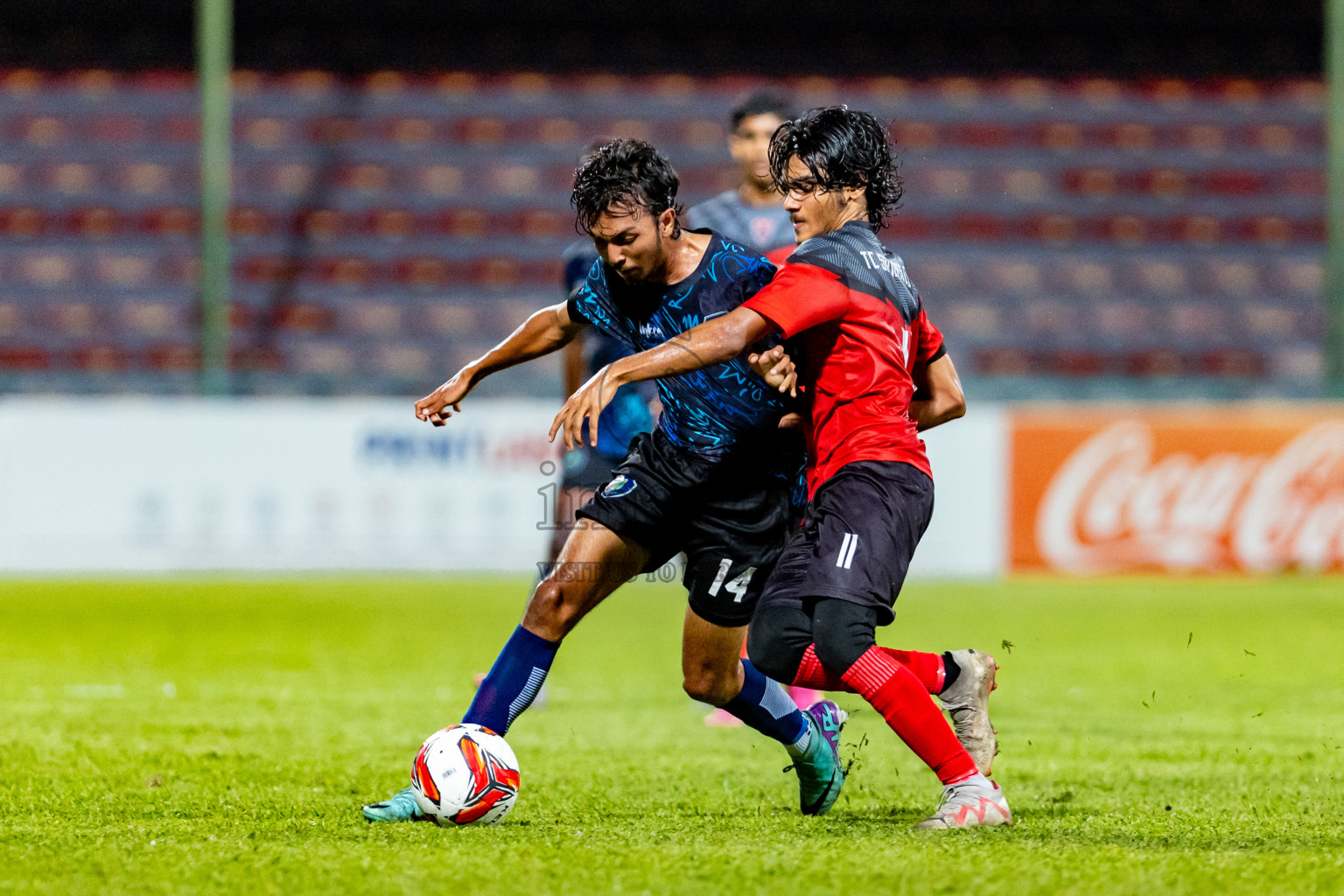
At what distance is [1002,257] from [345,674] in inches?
417

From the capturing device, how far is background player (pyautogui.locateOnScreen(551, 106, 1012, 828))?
369 cm

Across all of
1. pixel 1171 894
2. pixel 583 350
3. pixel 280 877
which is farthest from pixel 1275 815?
pixel 583 350

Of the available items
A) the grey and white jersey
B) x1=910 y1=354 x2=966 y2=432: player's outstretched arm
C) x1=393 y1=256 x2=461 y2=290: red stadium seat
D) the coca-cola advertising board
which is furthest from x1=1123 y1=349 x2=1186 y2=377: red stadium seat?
x1=910 y1=354 x2=966 y2=432: player's outstretched arm

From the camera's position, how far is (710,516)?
4.18 metres

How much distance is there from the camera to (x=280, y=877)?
316cm

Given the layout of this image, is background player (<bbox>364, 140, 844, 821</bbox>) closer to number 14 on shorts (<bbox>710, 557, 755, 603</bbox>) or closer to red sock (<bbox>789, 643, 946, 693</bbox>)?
number 14 on shorts (<bbox>710, 557, 755, 603</bbox>)

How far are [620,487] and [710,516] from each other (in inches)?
9.3

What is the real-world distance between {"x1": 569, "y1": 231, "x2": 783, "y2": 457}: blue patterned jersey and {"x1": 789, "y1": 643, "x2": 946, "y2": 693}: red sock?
0.64 meters

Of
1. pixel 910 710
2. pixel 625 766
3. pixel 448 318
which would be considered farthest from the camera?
pixel 448 318

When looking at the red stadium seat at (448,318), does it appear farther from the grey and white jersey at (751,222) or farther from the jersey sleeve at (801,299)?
the jersey sleeve at (801,299)

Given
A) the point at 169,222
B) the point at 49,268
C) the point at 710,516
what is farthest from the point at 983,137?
the point at 710,516

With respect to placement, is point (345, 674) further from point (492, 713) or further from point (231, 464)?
point (231, 464)

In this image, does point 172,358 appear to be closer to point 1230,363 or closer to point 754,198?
point 1230,363

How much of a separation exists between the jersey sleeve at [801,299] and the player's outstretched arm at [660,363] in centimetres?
7
